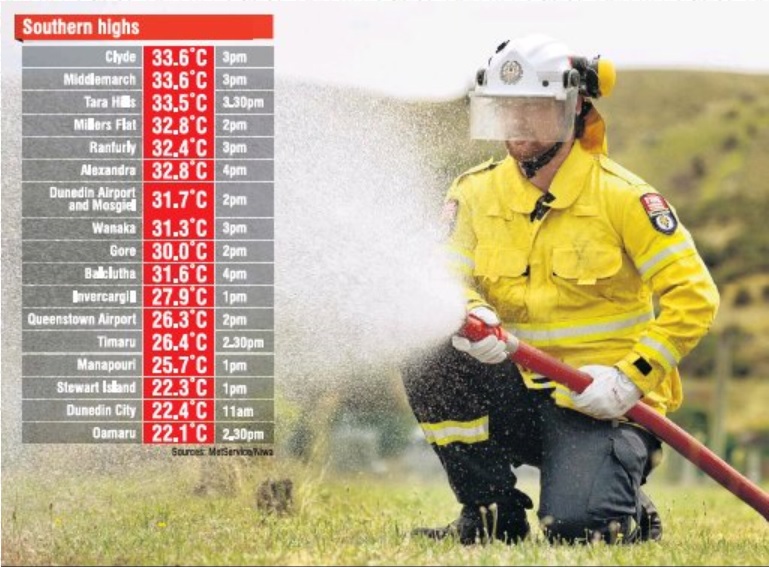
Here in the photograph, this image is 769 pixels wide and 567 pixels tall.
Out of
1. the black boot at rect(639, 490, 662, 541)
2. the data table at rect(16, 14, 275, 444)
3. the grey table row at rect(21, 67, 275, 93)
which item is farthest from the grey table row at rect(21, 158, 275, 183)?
the black boot at rect(639, 490, 662, 541)

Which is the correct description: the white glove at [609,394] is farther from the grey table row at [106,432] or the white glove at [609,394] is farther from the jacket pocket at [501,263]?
the grey table row at [106,432]

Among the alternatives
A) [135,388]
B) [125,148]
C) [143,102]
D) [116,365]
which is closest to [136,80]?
[143,102]

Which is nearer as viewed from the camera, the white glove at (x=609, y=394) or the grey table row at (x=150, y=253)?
the white glove at (x=609, y=394)

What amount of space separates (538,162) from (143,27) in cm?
194

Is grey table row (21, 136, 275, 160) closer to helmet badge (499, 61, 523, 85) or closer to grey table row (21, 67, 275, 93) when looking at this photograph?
grey table row (21, 67, 275, 93)

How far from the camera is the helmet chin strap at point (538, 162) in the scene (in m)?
5.78

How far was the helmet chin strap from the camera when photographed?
5.78m

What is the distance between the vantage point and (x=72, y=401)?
6.22m

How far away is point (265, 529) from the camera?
18.7 feet

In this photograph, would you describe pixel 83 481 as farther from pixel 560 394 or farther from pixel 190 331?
pixel 560 394

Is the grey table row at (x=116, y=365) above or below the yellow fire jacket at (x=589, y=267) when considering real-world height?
below

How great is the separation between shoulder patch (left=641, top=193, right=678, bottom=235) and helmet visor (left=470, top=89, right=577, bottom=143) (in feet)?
1.52

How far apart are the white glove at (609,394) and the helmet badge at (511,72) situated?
1.23 meters

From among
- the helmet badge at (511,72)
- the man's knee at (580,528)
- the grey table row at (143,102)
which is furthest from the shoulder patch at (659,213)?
the grey table row at (143,102)
